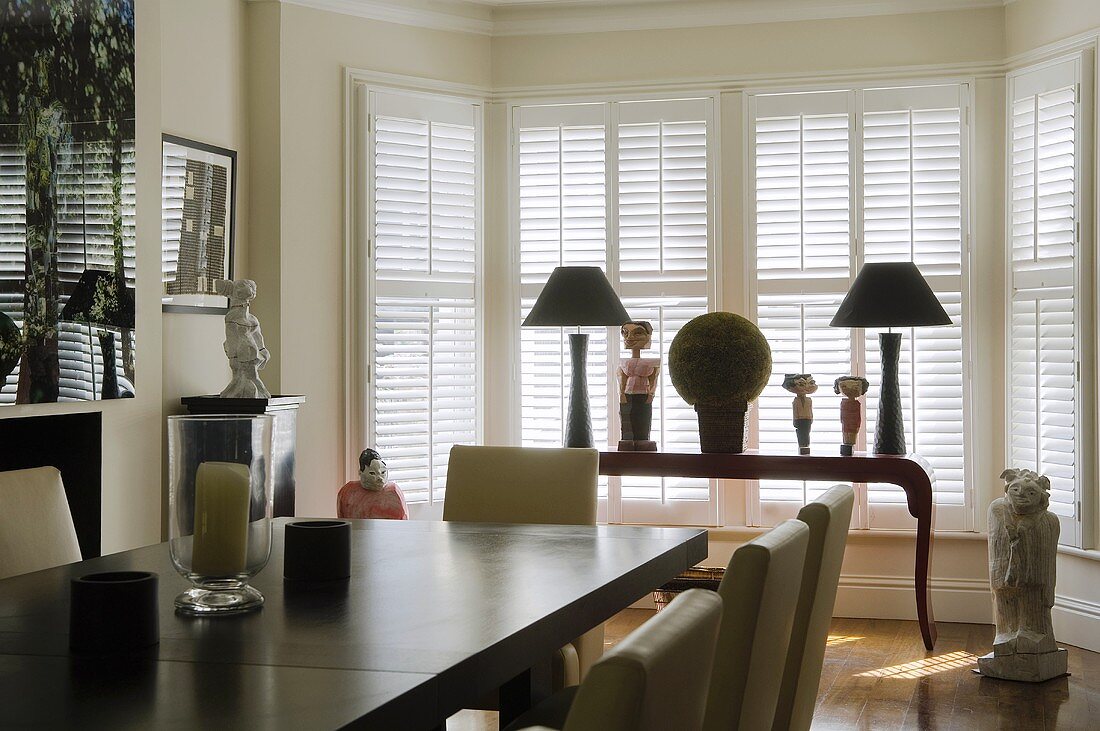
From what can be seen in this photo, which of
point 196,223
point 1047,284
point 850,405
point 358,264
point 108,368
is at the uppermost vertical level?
point 196,223

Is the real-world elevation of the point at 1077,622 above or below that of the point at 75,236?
below

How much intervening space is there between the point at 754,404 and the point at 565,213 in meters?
1.24

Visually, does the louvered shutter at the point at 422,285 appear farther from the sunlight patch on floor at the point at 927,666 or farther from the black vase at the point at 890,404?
the sunlight patch on floor at the point at 927,666

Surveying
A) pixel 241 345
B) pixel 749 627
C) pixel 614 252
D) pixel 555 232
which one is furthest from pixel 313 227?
pixel 749 627

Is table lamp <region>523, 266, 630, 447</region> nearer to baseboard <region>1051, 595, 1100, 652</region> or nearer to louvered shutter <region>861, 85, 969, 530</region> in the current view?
louvered shutter <region>861, 85, 969, 530</region>

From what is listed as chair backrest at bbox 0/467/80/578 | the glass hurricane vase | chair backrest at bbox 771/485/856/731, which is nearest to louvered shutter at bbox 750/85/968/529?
chair backrest at bbox 771/485/856/731

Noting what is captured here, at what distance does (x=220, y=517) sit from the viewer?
1.57 meters

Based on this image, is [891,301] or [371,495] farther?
[371,495]

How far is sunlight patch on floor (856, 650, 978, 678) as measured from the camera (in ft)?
13.0

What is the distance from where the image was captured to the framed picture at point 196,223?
13.6ft

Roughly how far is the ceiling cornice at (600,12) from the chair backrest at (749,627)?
12.9 ft

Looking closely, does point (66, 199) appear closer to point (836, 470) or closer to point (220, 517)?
point (220, 517)

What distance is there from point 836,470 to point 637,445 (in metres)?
0.79

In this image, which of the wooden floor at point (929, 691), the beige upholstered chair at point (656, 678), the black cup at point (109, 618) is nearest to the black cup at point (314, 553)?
the black cup at point (109, 618)
